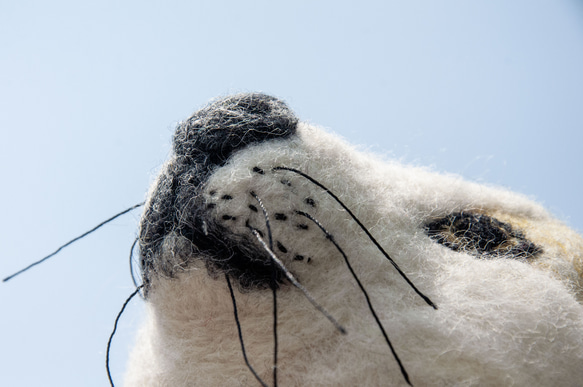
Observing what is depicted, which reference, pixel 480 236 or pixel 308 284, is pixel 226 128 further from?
pixel 480 236

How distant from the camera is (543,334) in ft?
2.19

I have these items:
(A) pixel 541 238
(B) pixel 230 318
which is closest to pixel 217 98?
(B) pixel 230 318

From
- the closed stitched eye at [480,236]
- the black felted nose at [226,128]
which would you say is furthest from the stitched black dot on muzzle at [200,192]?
the closed stitched eye at [480,236]

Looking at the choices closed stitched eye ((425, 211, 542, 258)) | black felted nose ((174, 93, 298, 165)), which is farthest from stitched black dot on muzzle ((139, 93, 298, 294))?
closed stitched eye ((425, 211, 542, 258))

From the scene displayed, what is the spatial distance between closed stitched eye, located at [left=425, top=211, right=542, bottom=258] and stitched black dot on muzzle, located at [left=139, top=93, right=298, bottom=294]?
0.36m

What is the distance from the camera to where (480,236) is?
90 centimetres

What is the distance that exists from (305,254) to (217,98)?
1.04 feet

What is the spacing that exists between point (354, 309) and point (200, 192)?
29cm

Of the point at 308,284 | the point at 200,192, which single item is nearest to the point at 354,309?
the point at 308,284

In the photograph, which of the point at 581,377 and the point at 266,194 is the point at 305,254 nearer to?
the point at 266,194

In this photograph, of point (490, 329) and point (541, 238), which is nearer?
point (490, 329)

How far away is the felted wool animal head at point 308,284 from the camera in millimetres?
641

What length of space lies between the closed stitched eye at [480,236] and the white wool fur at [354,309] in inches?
2.0

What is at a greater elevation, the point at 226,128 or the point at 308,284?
the point at 226,128
